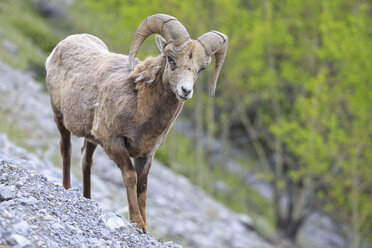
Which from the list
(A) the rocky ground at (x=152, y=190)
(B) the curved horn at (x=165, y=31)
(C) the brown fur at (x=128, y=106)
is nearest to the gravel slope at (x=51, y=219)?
(C) the brown fur at (x=128, y=106)

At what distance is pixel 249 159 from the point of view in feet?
120

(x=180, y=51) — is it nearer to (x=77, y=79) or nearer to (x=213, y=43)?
(x=213, y=43)

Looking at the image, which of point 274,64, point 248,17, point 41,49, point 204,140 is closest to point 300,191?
point 274,64

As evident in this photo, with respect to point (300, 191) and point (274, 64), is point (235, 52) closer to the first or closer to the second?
point (274, 64)

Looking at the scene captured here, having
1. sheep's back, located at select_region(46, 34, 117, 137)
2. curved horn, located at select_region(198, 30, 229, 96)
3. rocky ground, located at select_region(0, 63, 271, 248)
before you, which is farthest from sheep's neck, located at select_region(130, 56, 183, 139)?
rocky ground, located at select_region(0, 63, 271, 248)

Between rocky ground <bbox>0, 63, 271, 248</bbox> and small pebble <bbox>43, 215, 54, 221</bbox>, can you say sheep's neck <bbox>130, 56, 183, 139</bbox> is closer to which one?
small pebble <bbox>43, 215, 54, 221</bbox>

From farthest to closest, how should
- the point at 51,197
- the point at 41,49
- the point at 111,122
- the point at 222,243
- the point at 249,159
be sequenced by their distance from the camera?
the point at 249,159 < the point at 41,49 < the point at 222,243 < the point at 111,122 < the point at 51,197

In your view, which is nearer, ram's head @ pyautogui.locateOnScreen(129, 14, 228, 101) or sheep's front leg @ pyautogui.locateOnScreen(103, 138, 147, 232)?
ram's head @ pyautogui.locateOnScreen(129, 14, 228, 101)

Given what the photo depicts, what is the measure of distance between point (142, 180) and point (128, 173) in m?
0.46

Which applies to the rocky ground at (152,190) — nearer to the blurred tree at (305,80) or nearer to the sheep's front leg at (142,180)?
the sheep's front leg at (142,180)

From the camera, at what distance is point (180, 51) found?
6344 mm

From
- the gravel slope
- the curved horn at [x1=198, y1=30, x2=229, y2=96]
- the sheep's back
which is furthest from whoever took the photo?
the sheep's back

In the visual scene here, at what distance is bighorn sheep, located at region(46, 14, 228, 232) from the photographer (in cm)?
638

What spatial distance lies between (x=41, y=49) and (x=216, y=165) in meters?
13.2
